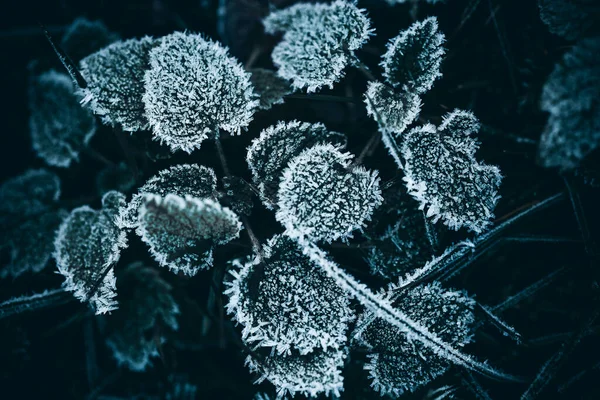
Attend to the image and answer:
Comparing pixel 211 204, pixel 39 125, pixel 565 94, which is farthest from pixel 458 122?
pixel 39 125

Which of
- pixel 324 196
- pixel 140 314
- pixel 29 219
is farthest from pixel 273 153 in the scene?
pixel 29 219

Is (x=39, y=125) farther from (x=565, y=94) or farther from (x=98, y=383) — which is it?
(x=565, y=94)

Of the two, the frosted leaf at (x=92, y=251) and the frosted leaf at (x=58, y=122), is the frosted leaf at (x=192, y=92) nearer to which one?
the frosted leaf at (x=92, y=251)

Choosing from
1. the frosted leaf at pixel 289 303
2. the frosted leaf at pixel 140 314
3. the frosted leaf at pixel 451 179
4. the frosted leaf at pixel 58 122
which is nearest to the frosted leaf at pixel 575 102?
the frosted leaf at pixel 451 179

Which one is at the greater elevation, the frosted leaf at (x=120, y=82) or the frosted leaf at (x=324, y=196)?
the frosted leaf at (x=120, y=82)

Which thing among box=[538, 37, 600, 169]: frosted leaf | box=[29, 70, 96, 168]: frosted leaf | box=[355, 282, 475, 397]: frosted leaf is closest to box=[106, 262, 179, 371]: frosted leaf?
box=[29, 70, 96, 168]: frosted leaf
